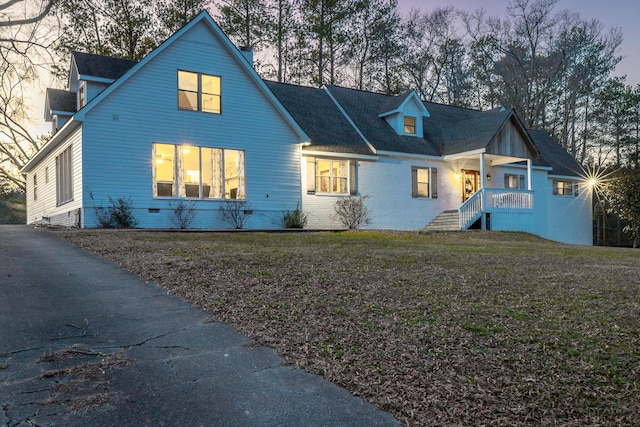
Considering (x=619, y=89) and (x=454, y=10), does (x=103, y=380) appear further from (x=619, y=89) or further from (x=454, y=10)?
(x=619, y=89)

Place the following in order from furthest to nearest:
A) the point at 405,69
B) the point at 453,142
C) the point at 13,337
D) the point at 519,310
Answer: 1. the point at 405,69
2. the point at 453,142
3. the point at 519,310
4. the point at 13,337

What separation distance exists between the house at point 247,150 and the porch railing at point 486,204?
0.05 meters

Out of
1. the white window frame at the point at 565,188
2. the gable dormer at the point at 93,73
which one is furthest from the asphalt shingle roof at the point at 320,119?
the white window frame at the point at 565,188

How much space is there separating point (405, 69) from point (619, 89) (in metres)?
15.5

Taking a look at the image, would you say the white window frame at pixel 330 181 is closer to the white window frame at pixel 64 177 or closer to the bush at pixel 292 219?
the bush at pixel 292 219

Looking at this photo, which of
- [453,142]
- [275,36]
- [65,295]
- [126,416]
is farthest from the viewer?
[275,36]

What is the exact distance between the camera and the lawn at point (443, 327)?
265cm

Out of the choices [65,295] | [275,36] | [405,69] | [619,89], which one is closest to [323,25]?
[275,36]

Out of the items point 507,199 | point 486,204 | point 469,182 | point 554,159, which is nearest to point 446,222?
point 486,204

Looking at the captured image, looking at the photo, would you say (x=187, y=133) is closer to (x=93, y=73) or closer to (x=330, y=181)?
(x=93, y=73)

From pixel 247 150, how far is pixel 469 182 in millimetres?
10868

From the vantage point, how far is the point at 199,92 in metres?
15.4

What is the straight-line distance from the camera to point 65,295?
5.05 m

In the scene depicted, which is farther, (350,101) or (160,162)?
(350,101)
